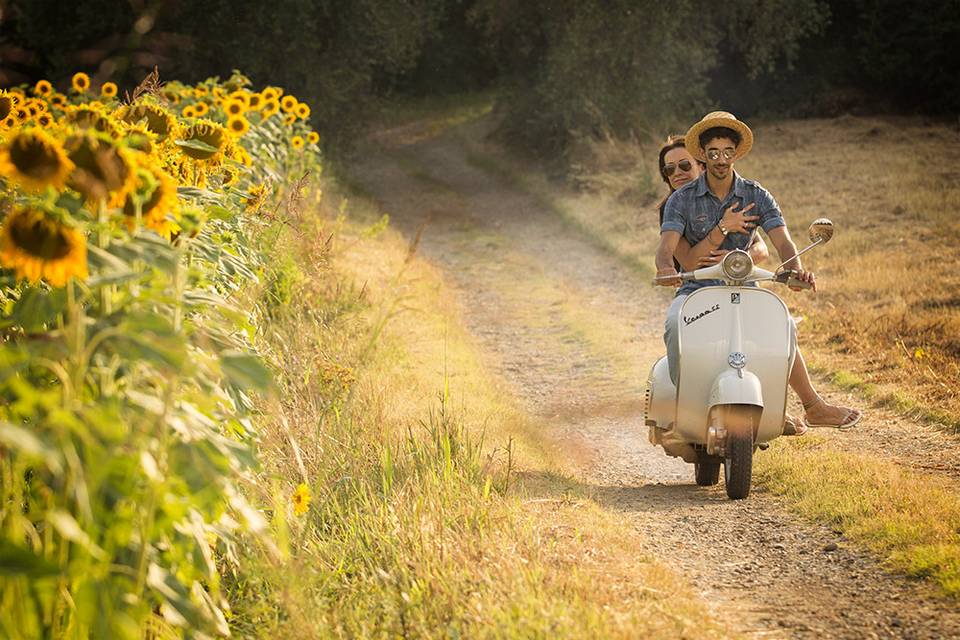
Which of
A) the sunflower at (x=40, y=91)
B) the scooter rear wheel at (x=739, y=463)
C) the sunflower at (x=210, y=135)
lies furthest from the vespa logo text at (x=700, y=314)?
the sunflower at (x=40, y=91)

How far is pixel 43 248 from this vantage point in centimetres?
232

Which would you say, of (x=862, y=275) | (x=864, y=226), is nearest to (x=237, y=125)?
(x=862, y=275)

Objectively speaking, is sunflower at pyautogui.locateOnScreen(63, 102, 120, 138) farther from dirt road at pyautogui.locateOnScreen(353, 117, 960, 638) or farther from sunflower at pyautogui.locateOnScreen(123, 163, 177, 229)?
dirt road at pyautogui.locateOnScreen(353, 117, 960, 638)

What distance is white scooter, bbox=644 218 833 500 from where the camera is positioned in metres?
4.90

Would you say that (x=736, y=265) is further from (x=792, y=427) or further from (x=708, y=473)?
(x=708, y=473)

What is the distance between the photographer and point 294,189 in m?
5.52

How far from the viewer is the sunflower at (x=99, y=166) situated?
2482mm

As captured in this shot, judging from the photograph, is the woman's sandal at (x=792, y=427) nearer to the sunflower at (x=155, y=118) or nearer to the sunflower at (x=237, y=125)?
the sunflower at (x=155, y=118)

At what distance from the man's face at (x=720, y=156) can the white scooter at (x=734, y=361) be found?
597mm

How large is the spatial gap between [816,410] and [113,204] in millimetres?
3916

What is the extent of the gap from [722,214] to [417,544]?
108 inches

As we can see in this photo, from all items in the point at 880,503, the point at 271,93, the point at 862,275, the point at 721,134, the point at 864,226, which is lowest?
the point at 880,503

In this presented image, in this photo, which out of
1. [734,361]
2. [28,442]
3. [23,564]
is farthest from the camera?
[734,361]

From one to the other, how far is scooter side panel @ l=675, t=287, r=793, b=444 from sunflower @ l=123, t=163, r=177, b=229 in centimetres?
297
